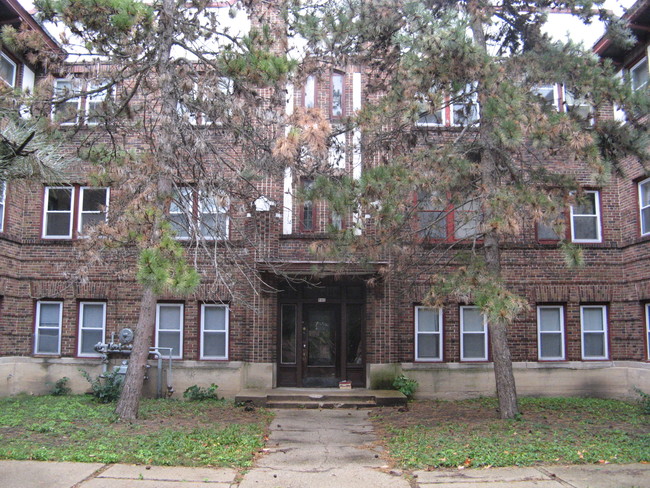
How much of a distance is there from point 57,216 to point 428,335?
32.0 ft

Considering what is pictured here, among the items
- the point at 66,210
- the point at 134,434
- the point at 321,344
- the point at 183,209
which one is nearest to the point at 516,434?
the point at 134,434

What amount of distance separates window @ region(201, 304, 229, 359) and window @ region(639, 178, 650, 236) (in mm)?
10194

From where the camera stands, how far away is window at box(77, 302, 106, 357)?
47.3 ft

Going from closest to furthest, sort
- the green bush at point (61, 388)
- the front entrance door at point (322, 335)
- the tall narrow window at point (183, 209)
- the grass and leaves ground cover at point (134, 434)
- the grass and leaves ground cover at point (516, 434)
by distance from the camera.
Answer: the grass and leaves ground cover at point (134, 434)
the grass and leaves ground cover at point (516, 434)
the tall narrow window at point (183, 209)
the green bush at point (61, 388)
the front entrance door at point (322, 335)

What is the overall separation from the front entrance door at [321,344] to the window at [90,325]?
198 inches

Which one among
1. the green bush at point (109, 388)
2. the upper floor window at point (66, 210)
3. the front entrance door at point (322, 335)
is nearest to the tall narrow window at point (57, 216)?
the upper floor window at point (66, 210)

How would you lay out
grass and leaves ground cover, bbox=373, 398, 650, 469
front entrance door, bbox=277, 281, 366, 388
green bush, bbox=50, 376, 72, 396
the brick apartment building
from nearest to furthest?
grass and leaves ground cover, bbox=373, 398, 650, 469 → green bush, bbox=50, 376, 72, 396 → the brick apartment building → front entrance door, bbox=277, 281, 366, 388

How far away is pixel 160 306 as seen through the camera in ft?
47.5

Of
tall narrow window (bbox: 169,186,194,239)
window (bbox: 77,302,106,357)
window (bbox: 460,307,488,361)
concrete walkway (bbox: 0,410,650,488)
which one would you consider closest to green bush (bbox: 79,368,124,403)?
window (bbox: 77,302,106,357)

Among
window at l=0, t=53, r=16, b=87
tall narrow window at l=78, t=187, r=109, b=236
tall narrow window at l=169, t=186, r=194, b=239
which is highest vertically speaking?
window at l=0, t=53, r=16, b=87

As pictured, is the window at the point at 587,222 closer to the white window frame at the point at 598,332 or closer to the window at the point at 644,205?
the window at the point at 644,205

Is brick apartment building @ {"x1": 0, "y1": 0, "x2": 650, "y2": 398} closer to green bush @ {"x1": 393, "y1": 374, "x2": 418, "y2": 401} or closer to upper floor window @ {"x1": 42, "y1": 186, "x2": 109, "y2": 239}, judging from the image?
upper floor window @ {"x1": 42, "y1": 186, "x2": 109, "y2": 239}

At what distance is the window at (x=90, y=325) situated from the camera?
568 inches

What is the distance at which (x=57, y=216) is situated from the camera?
47.8ft
